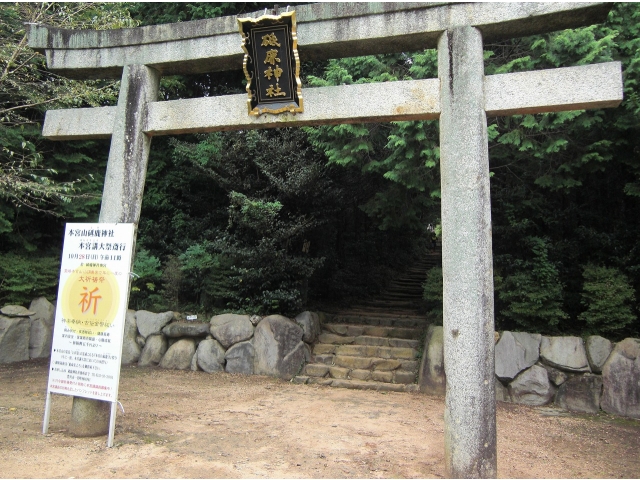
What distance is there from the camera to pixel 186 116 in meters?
5.09

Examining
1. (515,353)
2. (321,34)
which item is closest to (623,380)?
Result: (515,353)

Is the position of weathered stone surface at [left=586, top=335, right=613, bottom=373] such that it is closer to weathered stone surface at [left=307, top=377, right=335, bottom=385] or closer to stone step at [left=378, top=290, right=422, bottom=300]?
weathered stone surface at [left=307, top=377, right=335, bottom=385]

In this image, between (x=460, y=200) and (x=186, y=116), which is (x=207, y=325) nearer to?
(x=186, y=116)

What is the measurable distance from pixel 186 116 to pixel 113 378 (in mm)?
2785

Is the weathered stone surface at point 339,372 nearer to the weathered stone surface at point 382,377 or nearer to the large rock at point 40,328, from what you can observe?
the weathered stone surface at point 382,377

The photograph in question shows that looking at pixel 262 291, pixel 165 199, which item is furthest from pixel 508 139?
pixel 165 199

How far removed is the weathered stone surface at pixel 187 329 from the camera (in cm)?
912

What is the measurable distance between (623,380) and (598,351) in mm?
483

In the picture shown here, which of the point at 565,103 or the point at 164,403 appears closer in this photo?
the point at 565,103

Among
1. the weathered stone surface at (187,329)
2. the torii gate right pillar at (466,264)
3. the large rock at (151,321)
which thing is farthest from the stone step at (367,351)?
the torii gate right pillar at (466,264)

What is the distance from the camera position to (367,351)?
29.0 feet

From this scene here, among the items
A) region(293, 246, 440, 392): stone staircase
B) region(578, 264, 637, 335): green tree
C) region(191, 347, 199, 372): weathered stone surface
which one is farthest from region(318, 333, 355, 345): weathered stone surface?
region(578, 264, 637, 335): green tree

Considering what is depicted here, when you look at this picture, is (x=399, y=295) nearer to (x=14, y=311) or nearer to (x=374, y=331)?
(x=374, y=331)

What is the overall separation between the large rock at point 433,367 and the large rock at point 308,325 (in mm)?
2179
